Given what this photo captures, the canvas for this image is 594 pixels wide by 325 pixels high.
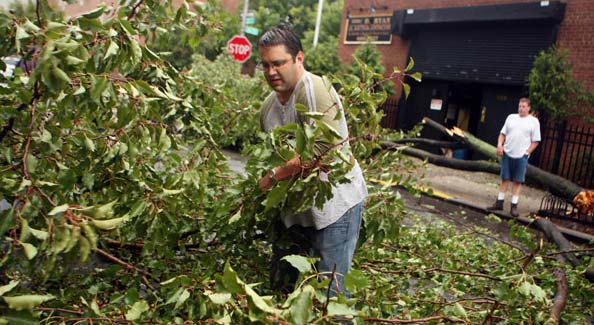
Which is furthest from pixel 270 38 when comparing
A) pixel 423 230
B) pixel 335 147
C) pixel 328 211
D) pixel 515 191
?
pixel 515 191

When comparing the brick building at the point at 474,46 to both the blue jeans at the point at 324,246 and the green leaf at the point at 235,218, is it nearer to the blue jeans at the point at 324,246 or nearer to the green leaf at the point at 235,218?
the blue jeans at the point at 324,246

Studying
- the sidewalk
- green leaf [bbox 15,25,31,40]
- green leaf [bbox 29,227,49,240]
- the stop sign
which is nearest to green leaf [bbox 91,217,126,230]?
green leaf [bbox 29,227,49,240]

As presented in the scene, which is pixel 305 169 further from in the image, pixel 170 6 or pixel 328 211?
pixel 170 6

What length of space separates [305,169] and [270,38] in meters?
0.79

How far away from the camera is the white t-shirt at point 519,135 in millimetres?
8680

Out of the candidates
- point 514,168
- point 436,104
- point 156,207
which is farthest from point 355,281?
point 436,104

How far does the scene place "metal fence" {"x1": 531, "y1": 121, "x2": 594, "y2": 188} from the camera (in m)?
Result: 12.1

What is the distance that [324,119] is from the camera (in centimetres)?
254

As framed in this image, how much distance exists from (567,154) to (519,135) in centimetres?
499

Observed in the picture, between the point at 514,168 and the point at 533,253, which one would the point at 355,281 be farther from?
the point at 514,168

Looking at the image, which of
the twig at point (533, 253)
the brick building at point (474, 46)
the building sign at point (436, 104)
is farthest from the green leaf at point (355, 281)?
the building sign at point (436, 104)

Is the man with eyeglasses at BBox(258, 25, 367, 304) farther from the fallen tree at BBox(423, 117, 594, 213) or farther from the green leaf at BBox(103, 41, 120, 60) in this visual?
the fallen tree at BBox(423, 117, 594, 213)

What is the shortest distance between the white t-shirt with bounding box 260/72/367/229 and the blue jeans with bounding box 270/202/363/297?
72 mm

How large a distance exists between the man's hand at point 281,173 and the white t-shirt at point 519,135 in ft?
22.9
